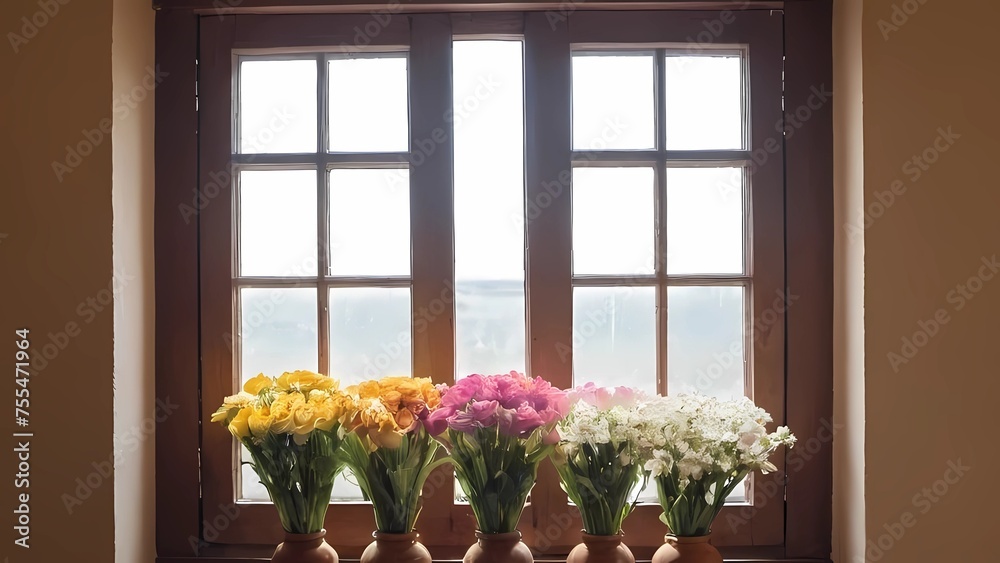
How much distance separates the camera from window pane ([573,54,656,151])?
1823mm

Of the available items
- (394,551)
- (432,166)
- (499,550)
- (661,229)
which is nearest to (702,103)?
(661,229)

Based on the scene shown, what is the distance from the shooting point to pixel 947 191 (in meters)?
1.60

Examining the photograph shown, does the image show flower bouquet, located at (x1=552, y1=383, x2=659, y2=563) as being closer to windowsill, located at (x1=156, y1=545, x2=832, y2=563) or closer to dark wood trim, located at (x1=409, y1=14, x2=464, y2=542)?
windowsill, located at (x1=156, y1=545, x2=832, y2=563)

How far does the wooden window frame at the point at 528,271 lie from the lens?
1.76 meters

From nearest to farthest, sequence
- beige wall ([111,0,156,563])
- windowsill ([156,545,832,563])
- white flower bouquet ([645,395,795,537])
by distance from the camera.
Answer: white flower bouquet ([645,395,795,537]) → beige wall ([111,0,156,563]) → windowsill ([156,545,832,563])

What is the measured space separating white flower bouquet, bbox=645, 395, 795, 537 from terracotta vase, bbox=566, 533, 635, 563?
115mm

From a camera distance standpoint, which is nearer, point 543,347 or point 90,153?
point 90,153

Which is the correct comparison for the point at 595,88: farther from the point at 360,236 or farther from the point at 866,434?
the point at 866,434

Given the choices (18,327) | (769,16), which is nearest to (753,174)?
(769,16)

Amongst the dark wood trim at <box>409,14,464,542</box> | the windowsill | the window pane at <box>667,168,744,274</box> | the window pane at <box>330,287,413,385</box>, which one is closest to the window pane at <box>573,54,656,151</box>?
the window pane at <box>667,168,744,274</box>

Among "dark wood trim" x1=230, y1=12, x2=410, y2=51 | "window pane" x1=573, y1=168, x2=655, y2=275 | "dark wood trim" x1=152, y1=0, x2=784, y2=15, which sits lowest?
"window pane" x1=573, y1=168, x2=655, y2=275

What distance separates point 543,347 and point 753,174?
0.64 meters

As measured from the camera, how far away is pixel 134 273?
5.59 ft

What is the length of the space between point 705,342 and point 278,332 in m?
1.02
